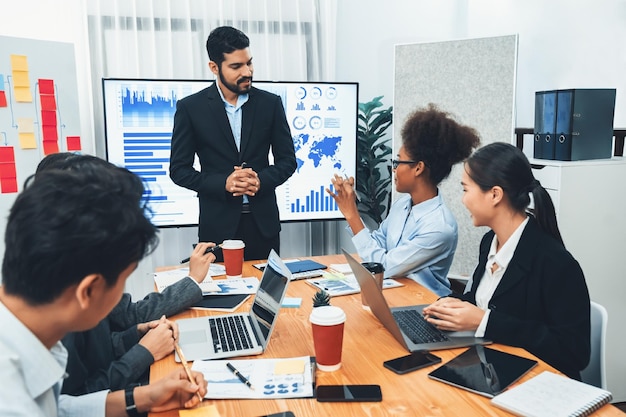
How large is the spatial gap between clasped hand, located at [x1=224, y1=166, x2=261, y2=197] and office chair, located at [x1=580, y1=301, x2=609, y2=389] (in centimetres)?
144

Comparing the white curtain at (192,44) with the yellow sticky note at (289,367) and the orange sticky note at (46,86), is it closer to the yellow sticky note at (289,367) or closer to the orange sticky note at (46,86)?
the orange sticky note at (46,86)

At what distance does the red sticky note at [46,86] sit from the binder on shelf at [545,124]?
8.00ft

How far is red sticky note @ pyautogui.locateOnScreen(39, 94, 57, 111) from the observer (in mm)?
2826

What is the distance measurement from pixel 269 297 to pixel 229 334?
0.14m

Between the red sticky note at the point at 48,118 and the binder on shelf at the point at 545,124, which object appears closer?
the binder on shelf at the point at 545,124

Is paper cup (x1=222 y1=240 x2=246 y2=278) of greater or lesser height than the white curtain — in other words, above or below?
below

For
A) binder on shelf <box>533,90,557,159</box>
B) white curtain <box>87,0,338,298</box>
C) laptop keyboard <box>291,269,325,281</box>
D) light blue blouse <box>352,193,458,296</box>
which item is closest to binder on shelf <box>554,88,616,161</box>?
binder on shelf <box>533,90,557,159</box>

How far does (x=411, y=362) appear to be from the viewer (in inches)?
50.4

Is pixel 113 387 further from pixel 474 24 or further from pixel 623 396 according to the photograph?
pixel 474 24

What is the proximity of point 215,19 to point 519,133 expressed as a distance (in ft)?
6.61

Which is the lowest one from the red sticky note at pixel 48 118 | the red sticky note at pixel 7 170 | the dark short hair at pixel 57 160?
the red sticky note at pixel 7 170

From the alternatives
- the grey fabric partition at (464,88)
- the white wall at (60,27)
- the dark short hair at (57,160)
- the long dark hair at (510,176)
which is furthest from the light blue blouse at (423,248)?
the white wall at (60,27)

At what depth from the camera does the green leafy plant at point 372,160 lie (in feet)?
12.3

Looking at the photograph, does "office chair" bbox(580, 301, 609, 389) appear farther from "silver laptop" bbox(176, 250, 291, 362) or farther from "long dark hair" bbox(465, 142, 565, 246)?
"silver laptop" bbox(176, 250, 291, 362)
